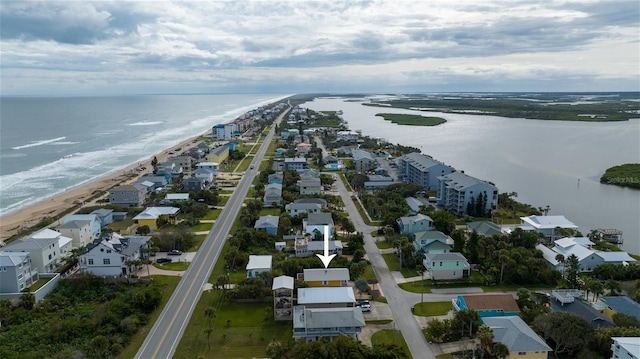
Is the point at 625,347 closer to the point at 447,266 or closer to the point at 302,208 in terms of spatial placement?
the point at 447,266

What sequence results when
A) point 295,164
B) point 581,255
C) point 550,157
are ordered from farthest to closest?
1. point 550,157
2. point 295,164
3. point 581,255

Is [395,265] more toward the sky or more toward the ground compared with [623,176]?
more toward the ground

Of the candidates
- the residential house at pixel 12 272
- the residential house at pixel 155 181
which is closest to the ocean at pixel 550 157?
the residential house at pixel 155 181

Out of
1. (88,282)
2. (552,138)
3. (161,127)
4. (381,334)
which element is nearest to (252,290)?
(381,334)

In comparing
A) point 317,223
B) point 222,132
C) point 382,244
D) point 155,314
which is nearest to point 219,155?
point 222,132

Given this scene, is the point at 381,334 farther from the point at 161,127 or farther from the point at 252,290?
the point at 161,127

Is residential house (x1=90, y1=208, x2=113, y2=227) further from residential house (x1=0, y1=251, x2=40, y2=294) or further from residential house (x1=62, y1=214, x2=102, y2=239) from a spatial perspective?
residential house (x1=0, y1=251, x2=40, y2=294)

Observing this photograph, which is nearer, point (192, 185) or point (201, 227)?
point (201, 227)
